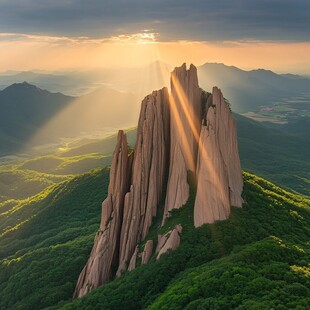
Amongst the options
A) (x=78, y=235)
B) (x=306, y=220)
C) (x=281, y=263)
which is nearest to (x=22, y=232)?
(x=78, y=235)

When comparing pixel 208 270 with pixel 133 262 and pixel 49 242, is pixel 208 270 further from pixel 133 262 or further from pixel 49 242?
pixel 49 242

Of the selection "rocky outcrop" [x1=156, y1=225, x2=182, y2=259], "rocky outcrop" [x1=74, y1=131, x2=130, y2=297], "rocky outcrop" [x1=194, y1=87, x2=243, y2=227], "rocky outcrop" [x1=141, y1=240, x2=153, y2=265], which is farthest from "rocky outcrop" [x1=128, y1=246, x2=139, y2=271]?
"rocky outcrop" [x1=194, y1=87, x2=243, y2=227]

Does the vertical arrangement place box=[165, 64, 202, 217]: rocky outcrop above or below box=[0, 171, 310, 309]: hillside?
above

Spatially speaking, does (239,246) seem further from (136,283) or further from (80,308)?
(80,308)

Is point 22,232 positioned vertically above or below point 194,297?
below

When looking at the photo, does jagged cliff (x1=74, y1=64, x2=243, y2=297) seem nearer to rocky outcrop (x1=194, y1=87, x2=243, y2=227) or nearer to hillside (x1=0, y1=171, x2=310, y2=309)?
rocky outcrop (x1=194, y1=87, x2=243, y2=227)

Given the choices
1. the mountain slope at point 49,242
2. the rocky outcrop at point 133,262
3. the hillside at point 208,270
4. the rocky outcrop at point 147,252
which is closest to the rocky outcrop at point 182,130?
the hillside at point 208,270

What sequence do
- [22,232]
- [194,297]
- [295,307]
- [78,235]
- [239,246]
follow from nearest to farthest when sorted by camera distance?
[295,307], [194,297], [239,246], [78,235], [22,232]
